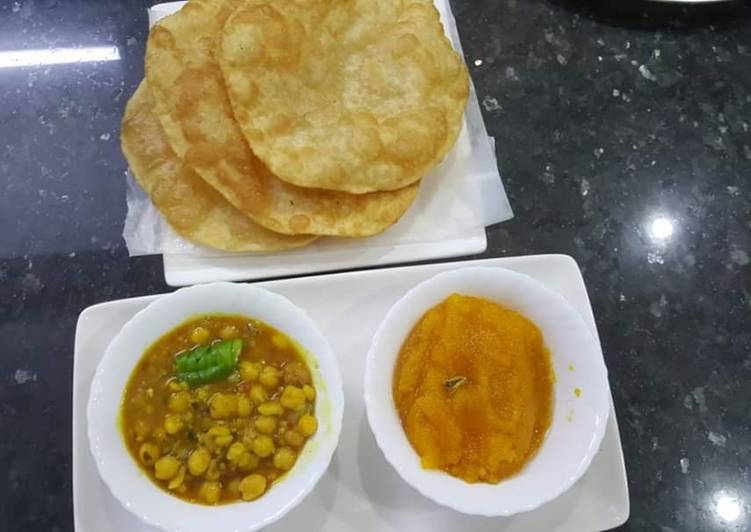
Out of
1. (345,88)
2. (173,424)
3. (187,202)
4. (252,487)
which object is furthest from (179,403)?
(345,88)

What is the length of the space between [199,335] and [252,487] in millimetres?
411

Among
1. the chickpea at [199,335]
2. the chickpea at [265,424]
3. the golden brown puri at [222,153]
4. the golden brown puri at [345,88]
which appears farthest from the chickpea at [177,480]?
the golden brown puri at [345,88]

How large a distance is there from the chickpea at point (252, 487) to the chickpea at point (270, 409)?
0.15m

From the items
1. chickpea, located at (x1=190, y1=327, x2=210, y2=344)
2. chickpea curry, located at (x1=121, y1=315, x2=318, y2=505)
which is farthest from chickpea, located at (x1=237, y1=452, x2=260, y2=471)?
chickpea, located at (x1=190, y1=327, x2=210, y2=344)

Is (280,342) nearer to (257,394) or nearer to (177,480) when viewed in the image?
(257,394)

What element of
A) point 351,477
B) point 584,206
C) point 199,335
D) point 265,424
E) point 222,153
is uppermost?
point 222,153

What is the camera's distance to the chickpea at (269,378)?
6.41ft

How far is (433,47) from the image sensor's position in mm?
2414

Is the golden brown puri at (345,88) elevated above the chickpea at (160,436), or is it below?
above

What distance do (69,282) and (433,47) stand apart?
1.37m

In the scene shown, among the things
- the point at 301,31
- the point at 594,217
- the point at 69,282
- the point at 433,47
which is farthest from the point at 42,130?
the point at 594,217

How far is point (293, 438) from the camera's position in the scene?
75.7 inches

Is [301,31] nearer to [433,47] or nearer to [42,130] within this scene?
[433,47]

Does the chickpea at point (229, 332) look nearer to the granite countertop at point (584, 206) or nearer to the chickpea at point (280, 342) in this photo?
the chickpea at point (280, 342)
